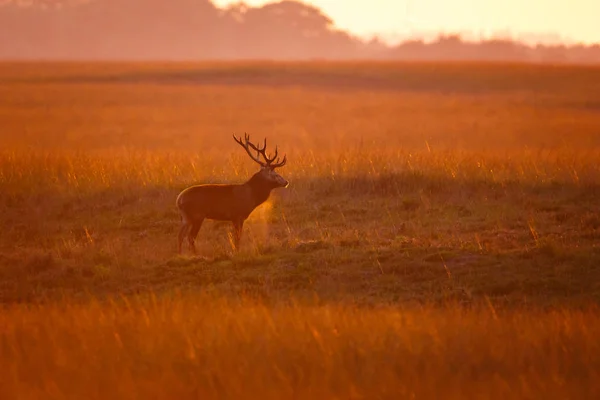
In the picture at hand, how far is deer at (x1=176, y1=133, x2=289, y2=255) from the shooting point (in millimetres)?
13836

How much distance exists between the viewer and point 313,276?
Result: 12.3 metres

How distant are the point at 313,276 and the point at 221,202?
2.23 metres

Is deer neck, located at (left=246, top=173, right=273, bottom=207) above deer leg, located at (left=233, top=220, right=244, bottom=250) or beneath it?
above

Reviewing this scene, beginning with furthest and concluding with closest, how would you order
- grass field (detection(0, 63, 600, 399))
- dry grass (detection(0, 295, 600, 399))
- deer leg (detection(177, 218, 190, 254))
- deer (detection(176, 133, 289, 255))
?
deer leg (detection(177, 218, 190, 254)), deer (detection(176, 133, 289, 255)), grass field (detection(0, 63, 600, 399)), dry grass (detection(0, 295, 600, 399))

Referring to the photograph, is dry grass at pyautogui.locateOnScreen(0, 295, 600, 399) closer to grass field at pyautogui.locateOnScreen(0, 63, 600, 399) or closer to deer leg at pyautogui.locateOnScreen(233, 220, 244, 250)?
grass field at pyautogui.locateOnScreen(0, 63, 600, 399)

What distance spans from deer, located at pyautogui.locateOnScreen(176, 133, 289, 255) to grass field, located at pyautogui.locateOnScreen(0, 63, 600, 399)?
1.64 ft

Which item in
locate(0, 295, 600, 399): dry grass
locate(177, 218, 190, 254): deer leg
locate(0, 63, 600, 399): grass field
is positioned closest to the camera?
locate(0, 295, 600, 399): dry grass

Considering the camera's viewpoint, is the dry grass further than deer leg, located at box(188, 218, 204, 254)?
No

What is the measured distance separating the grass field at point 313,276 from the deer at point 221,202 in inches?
19.7

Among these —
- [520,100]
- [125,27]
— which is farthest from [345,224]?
[125,27]

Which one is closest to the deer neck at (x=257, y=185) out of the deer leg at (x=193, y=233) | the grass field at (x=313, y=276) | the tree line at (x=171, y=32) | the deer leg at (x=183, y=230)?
the grass field at (x=313, y=276)

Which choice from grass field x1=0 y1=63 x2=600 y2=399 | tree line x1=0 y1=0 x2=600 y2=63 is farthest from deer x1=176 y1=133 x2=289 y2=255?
A: tree line x1=0 y1=0 x2=600 y2=63

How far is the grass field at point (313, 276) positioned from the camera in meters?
8.40

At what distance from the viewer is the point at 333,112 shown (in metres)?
41.4
